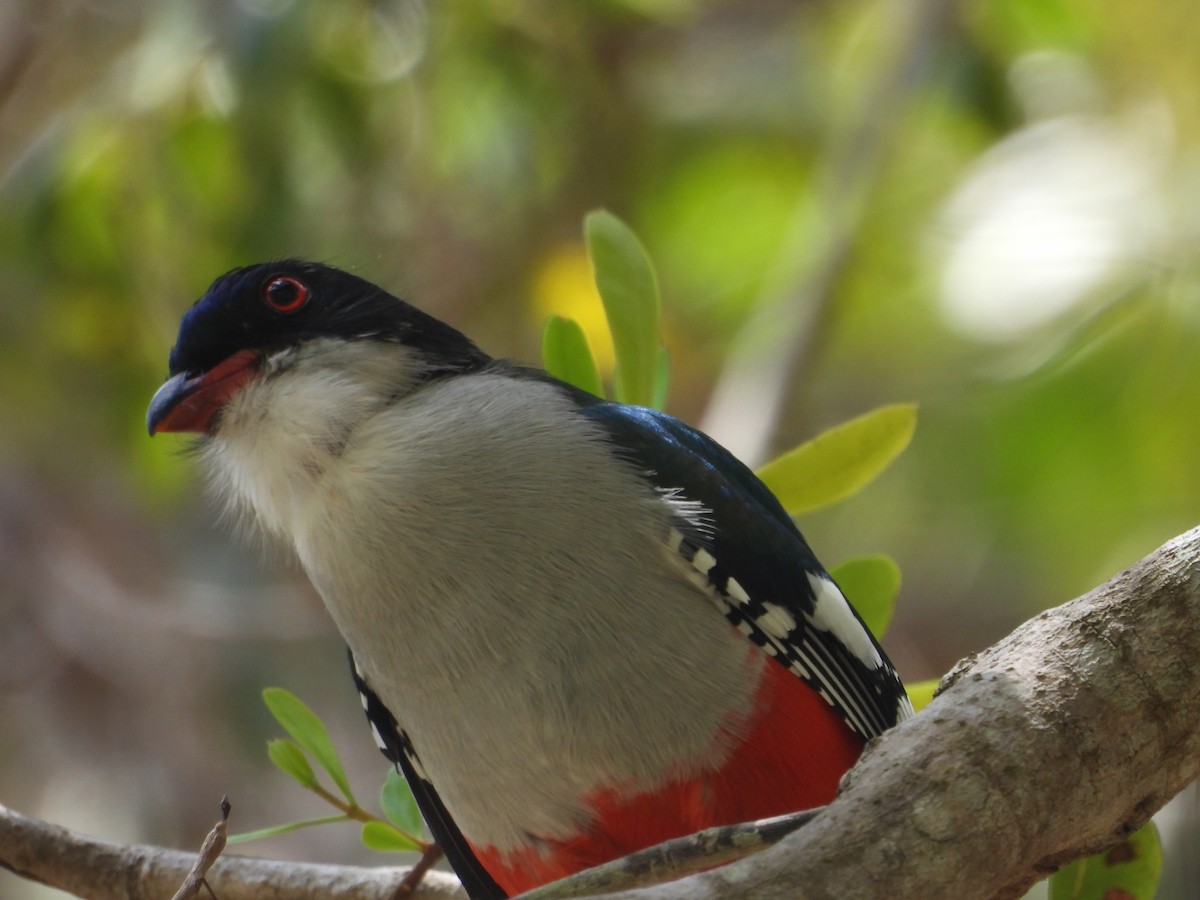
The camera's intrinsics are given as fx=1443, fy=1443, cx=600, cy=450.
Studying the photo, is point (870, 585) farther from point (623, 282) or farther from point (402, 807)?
point (402, 807)

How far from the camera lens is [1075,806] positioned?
6.91ft

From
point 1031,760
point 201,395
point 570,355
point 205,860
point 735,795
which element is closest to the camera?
point 1031,760

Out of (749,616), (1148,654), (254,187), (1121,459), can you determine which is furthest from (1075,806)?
(1121,459)

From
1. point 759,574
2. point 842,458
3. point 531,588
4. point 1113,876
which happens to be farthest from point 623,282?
point 1113,876

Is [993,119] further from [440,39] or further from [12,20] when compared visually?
[12,20]

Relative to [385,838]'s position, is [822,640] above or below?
above

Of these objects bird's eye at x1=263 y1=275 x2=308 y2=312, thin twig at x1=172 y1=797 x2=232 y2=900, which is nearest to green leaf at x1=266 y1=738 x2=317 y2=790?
thin twig at x1=172 y1=797 x2=232 y2=900

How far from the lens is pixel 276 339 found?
132 inches

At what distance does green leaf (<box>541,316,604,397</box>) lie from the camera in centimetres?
354

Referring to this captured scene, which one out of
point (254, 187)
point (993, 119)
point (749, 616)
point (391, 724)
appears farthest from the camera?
point (993, 119)

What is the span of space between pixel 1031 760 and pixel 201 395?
2033 mm

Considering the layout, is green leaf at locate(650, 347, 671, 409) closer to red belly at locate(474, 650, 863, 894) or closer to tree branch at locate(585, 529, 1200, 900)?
red belly at locate(474, 650, 863, 894)

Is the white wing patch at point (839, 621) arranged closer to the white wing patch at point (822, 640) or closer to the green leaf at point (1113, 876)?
the white wing patch at point (822, 640)

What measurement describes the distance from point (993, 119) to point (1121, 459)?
1773 millimetres
